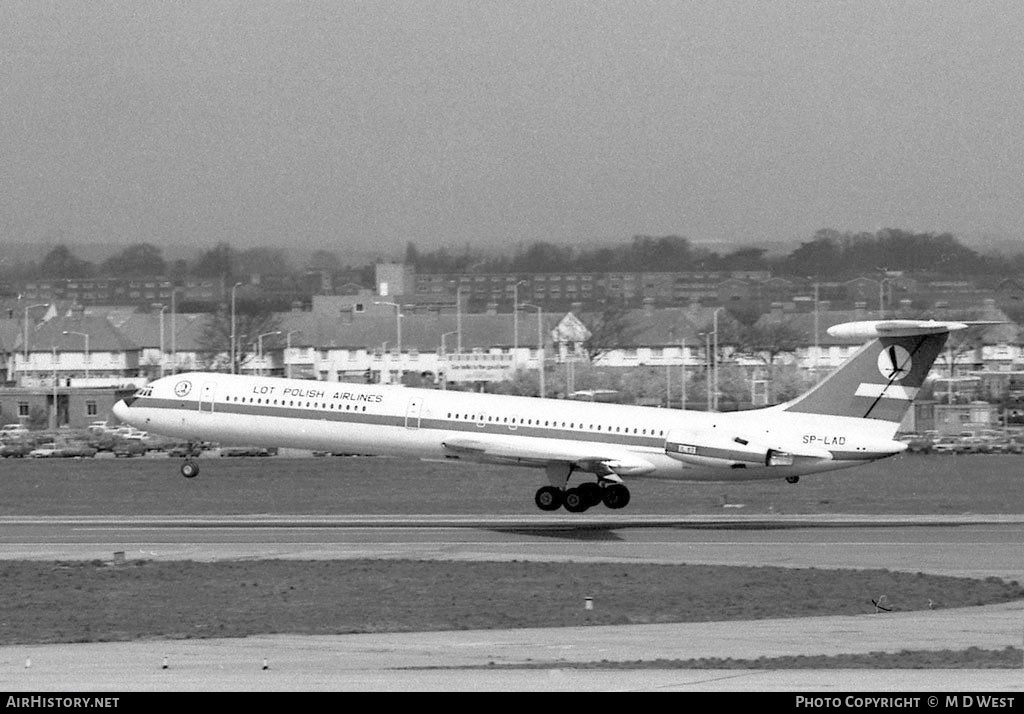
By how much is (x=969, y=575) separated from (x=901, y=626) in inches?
305

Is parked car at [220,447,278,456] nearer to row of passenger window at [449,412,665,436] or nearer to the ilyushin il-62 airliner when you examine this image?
the ilyushin il-62 airliner

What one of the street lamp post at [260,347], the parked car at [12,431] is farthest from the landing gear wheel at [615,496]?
the street lamp post at [260,347]

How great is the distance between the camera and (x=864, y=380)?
44.9 meters

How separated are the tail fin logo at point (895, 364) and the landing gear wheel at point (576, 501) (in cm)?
973

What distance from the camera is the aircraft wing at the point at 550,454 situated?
153 feet

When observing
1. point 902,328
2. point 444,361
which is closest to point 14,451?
point 444,361

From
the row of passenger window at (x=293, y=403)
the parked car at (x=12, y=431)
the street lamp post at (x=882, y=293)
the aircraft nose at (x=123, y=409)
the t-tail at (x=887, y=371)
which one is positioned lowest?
the parked car at (x=12, y=431)

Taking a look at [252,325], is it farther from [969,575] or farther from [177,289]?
[969,575]

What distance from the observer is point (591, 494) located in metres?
47.6

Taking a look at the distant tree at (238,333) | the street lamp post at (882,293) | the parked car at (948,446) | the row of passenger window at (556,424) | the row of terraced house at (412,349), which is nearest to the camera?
the row of passenger window at (556,424)

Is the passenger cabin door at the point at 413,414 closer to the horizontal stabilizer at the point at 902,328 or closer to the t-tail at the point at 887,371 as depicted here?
the t-tail at the point at 887,371

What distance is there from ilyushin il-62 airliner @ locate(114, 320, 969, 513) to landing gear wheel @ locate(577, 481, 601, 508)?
0.03 m

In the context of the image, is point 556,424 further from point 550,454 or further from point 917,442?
point 917,442
